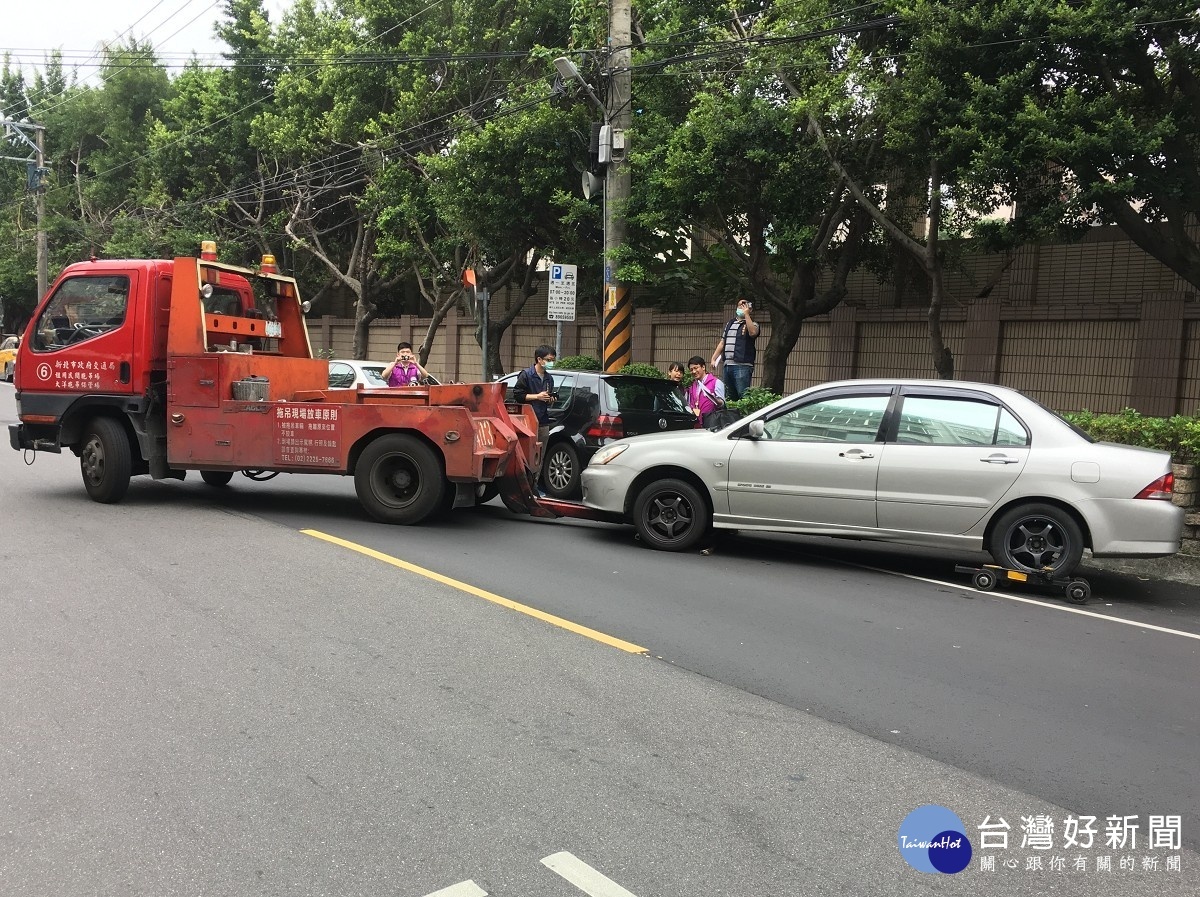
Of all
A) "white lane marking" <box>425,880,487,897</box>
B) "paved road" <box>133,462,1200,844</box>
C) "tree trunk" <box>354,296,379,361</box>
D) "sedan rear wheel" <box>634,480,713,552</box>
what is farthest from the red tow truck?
"tree trunk" <box>354,296,379,361</box>

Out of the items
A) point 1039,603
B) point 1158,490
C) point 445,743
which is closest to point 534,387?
point 1039,603

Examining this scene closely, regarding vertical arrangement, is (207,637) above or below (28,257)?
below

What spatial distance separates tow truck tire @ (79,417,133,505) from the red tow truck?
0.05 feet

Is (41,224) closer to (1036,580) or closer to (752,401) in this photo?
(752,401)

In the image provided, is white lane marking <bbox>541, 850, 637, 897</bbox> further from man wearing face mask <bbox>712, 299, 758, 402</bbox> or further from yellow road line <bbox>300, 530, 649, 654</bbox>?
man wearing face mask <bbox>712, 299, 758, 402</bbox>

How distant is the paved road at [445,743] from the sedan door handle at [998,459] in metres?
1.13

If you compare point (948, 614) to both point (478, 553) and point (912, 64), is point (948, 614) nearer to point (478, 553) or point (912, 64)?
point (478, 553)

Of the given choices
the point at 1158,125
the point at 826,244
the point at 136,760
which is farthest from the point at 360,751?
the point at 826,244

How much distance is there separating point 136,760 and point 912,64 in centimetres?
1138

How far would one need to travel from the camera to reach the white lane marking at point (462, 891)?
318cm

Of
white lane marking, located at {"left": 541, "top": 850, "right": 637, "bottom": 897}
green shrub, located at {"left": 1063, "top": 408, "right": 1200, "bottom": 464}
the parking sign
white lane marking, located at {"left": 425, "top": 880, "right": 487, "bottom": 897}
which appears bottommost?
white lane marking, located at {"left": 425, "top": 880, "right": 487, "bottom": 897}

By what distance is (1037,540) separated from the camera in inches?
305

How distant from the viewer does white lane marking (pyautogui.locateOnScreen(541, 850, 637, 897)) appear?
3.22 m

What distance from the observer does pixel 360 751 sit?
4.25 m
